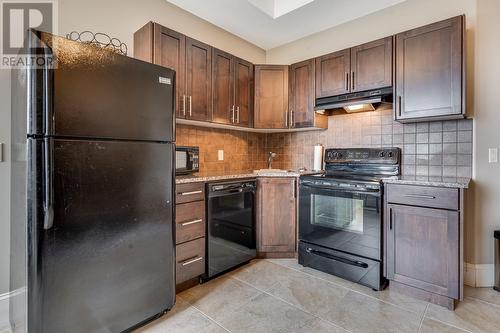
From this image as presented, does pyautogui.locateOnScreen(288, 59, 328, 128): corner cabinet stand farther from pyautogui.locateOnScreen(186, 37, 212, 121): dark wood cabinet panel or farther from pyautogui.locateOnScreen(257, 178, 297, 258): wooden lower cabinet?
pyautogui.locateOnScreen(186, 37, 212, 121): dark wood cabinet panel

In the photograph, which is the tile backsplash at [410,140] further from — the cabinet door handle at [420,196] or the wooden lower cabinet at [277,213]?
the wooden lower cabinet at [277,213]

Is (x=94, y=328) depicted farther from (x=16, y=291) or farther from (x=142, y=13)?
(x=142, y=13)

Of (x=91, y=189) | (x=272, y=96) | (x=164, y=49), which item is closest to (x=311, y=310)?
(x=91, y=189)

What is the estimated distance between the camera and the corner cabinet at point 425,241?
187 cm

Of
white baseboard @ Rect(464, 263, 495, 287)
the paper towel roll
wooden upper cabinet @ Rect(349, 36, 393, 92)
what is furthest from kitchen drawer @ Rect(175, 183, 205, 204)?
white baseboard @ Rect(464, 263, 495, 287)

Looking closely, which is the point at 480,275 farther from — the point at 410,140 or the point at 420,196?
the point at 410,140

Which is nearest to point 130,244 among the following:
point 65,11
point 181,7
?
point 65,11

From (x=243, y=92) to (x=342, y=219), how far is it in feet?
5.85

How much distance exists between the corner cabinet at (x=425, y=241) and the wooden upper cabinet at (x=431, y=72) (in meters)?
0.74

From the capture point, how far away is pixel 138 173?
1.64 m

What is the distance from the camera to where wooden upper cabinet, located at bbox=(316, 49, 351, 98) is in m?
2.72

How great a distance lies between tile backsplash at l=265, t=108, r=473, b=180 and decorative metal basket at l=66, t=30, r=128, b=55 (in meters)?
2.28

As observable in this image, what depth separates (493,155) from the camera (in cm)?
220

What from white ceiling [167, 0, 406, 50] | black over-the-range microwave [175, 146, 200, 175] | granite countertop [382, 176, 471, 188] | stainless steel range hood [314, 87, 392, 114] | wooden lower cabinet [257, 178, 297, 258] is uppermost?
white ceiling [167, 0, 406, 50]
